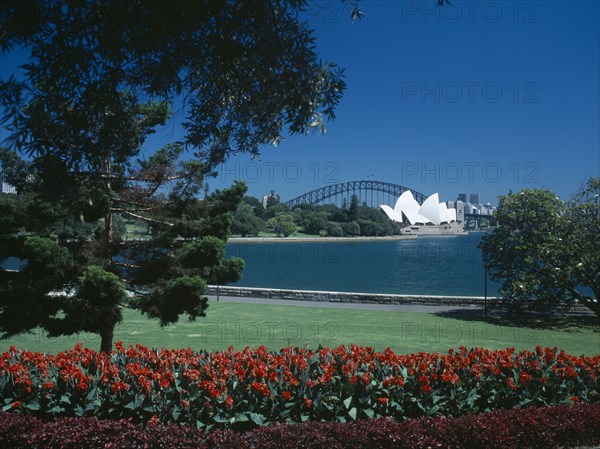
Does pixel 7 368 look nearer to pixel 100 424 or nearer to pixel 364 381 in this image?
pixel 100 424

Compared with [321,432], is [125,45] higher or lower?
higher

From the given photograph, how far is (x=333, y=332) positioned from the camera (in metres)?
14.6

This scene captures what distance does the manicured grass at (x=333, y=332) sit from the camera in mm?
12766

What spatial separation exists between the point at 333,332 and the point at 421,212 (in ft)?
343

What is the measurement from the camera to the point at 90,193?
10.0 feet

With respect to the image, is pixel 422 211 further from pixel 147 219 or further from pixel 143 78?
pixel 143 78

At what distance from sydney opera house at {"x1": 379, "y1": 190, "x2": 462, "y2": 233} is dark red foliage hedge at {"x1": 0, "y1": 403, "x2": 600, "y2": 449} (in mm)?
106698

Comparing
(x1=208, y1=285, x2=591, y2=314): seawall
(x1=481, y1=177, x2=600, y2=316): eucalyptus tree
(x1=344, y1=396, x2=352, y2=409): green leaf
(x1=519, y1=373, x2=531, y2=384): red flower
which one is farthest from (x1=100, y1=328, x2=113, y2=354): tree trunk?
(x1=481, y1=177, x2=600, y2=316): eucalyptus tree

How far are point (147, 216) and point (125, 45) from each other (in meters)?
7.73

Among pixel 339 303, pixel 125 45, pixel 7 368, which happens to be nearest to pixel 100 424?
pixel 7 368

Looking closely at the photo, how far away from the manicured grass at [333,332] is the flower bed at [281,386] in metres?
5.57

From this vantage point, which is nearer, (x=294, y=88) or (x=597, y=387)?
(x=294, y=88)

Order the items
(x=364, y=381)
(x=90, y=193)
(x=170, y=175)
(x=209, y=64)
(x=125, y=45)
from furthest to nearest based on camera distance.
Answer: (x=170, y=175) < (x=364, y=381) < (x=209, y=64) < (x=125, y=45) < (x=90, y=193)

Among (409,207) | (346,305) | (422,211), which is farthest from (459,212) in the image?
(346,305)
